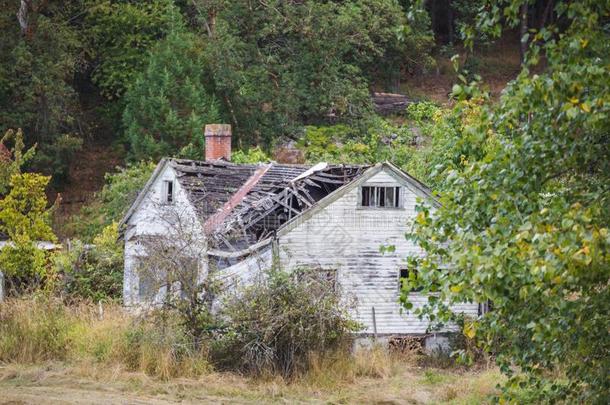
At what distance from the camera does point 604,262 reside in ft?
27.6

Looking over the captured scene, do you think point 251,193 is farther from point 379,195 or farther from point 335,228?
point 379,195

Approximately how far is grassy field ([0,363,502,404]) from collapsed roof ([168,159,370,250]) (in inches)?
174

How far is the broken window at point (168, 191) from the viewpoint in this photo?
29500mm

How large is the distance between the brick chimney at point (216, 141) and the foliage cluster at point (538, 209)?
21855 millimetres

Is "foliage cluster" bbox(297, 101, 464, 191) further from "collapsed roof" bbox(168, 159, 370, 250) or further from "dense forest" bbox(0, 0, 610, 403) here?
"collapsed roof" bbox(168, 159, 370, 250)

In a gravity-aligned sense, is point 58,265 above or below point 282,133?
below

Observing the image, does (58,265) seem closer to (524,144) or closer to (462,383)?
(462,383)

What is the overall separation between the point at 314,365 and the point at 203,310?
272 centimetres

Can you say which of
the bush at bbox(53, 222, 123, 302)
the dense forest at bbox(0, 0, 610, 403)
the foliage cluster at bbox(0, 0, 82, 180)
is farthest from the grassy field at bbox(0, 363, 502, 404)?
the foliage cluster at bbox(0, 0, 82, 180)

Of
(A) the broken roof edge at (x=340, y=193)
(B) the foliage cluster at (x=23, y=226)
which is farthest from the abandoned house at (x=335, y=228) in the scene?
(B) the foliage cluster at (x=23, y=226)

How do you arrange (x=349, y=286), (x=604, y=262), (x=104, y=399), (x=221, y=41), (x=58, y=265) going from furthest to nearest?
(x=221, y=41) < (x=58, y=265) < (x=349, y=286) < (x=104, y=399) < (x=604, y=262)

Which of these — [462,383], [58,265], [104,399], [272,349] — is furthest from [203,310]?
[58,265]

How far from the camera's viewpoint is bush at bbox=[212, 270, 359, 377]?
22.2 m

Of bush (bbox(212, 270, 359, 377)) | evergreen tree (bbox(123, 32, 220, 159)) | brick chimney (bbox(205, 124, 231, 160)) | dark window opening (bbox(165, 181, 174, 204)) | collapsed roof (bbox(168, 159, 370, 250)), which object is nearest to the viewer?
bush (bbox(212, 270, 359, 377))
